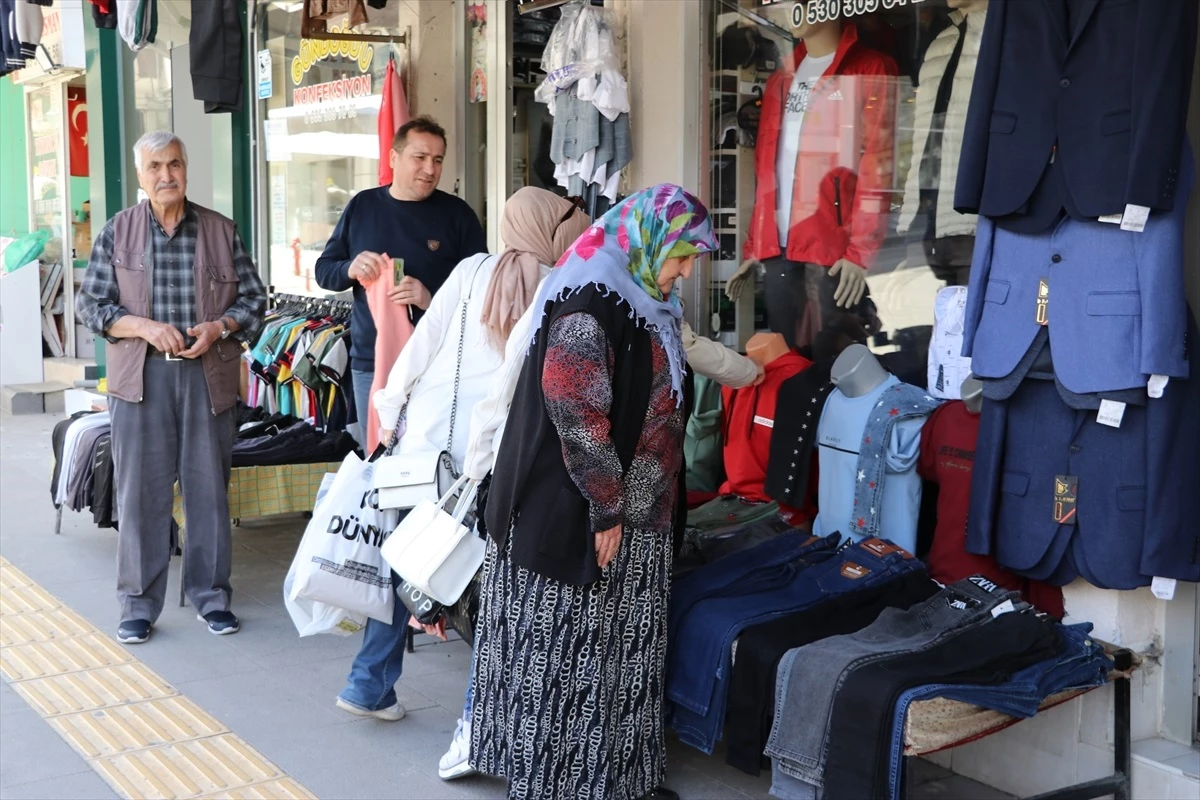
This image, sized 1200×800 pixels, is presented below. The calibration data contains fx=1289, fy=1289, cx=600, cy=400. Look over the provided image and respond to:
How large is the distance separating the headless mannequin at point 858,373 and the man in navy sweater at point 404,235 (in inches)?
63.2

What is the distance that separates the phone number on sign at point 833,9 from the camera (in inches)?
183

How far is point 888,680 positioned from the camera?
3.12 meters

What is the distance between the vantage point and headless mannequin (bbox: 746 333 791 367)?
4.90 m

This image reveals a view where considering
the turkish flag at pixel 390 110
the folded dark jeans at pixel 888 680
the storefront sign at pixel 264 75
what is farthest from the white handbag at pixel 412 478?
the storefront sign at pixel 264 75

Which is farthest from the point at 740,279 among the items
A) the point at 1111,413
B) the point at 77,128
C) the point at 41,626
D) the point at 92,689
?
the point at 77,128

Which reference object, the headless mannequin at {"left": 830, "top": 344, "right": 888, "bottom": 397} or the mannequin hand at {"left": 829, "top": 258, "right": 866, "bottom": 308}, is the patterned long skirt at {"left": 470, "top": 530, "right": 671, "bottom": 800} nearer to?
the headless mannequin at {"left": 830, "top": 344, "right": 888, "bottom": 397}

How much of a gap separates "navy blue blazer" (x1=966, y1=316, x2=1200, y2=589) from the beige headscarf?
1382 millimetres

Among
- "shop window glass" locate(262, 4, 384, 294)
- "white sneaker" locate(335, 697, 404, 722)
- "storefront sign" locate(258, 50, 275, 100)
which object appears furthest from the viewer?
"storefront sign" locate(258, 50, 275, 100)

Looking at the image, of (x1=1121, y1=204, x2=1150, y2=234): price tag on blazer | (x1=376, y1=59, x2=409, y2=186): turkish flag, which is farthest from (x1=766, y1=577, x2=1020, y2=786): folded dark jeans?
(x1=376, y1=59, x2=409, y2=186): turkish flag

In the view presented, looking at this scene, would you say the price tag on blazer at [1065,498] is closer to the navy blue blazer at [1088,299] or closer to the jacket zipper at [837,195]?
the navy blue blazer at [1088,299]

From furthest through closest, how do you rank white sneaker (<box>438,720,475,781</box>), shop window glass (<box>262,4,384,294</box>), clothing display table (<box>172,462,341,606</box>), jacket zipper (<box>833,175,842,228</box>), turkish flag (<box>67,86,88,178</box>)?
turkish flag (<box>67,86,88,178</box>) < shop window glass (<box>262,4,384,294</box>) < clothing display table (<box>172,462,341,606</box>) < jacket zipper (<box>833,175,842,228</box>) < white sneaker (<box>438,720,475,781</box>)

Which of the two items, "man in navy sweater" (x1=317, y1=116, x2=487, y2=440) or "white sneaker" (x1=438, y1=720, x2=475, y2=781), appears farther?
"man in navy sweater" (x1=317, y1=116, x2=487, y2=440)

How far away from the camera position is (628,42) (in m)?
5.76

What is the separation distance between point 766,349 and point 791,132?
89 centimetres
